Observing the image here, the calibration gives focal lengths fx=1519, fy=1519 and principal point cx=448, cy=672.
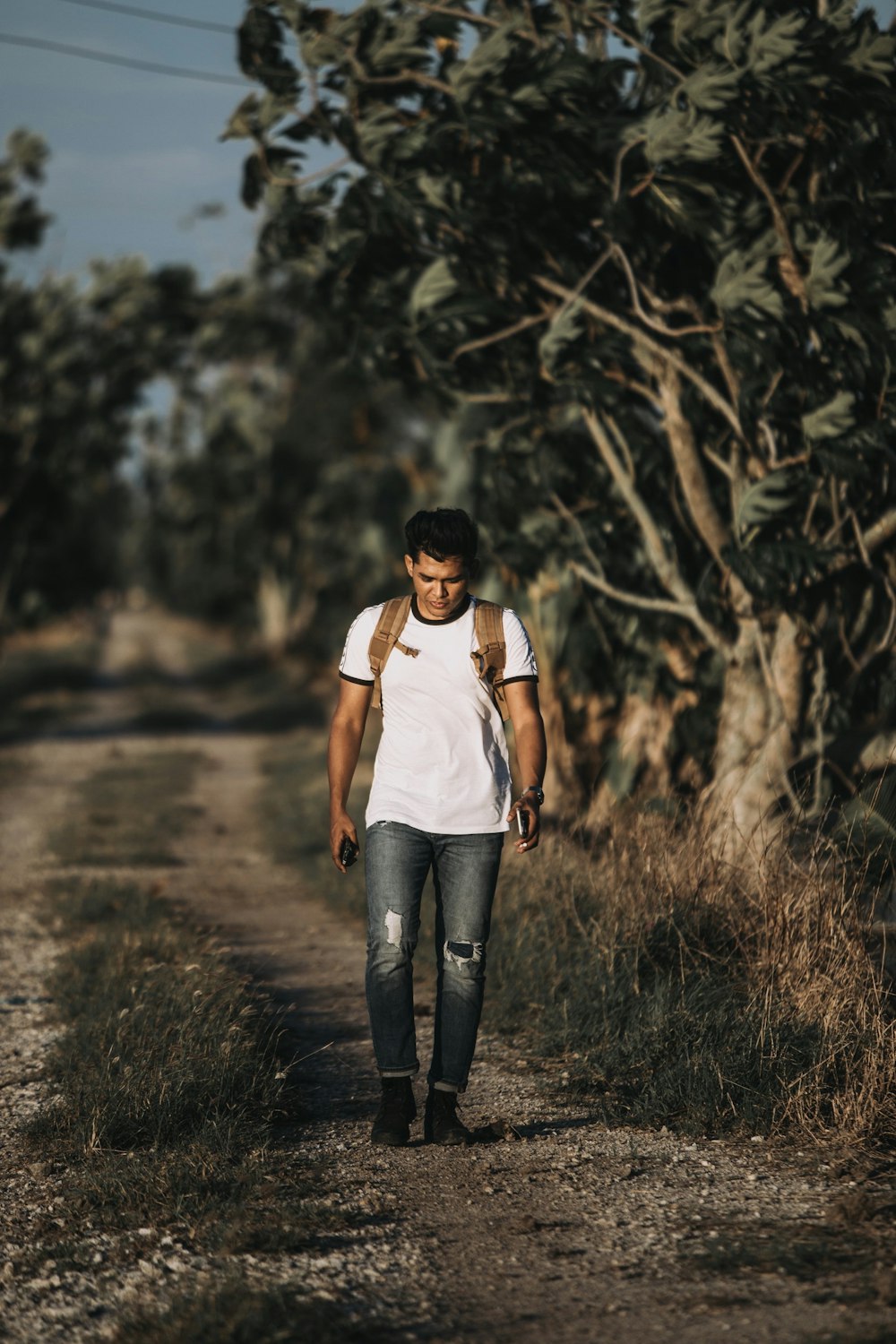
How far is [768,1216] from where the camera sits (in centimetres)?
415

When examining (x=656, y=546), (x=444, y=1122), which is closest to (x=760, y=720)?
(x=656, y=546)

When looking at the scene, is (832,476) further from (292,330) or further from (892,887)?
(292,330)

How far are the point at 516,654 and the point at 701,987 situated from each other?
185 centimetres

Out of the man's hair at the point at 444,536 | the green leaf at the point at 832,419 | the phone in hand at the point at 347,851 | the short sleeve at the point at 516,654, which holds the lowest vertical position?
the phone in hand at the point at 347,851

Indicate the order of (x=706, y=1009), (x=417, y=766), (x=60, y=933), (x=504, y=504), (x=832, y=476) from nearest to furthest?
(x=417, y=766) < (x=706, y=1009) < (x=832, y=476) < (x=60, y=933) < (x=504, y=504)

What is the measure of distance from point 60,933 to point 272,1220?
16.4 feet

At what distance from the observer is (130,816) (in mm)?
14195

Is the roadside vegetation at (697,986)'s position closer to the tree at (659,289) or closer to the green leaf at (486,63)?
the tree at (659,289)

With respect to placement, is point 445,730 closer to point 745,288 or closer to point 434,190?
point 745,288

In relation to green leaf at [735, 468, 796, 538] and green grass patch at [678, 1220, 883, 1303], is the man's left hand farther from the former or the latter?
green leaf at [735, 468, 796, 538]

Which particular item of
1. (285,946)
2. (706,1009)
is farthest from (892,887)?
(285,946)

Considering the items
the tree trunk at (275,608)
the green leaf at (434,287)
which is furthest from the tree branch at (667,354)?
the tree trunk at (275,608)

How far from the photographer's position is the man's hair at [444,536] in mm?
4766

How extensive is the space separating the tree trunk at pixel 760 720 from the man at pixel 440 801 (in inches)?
151
